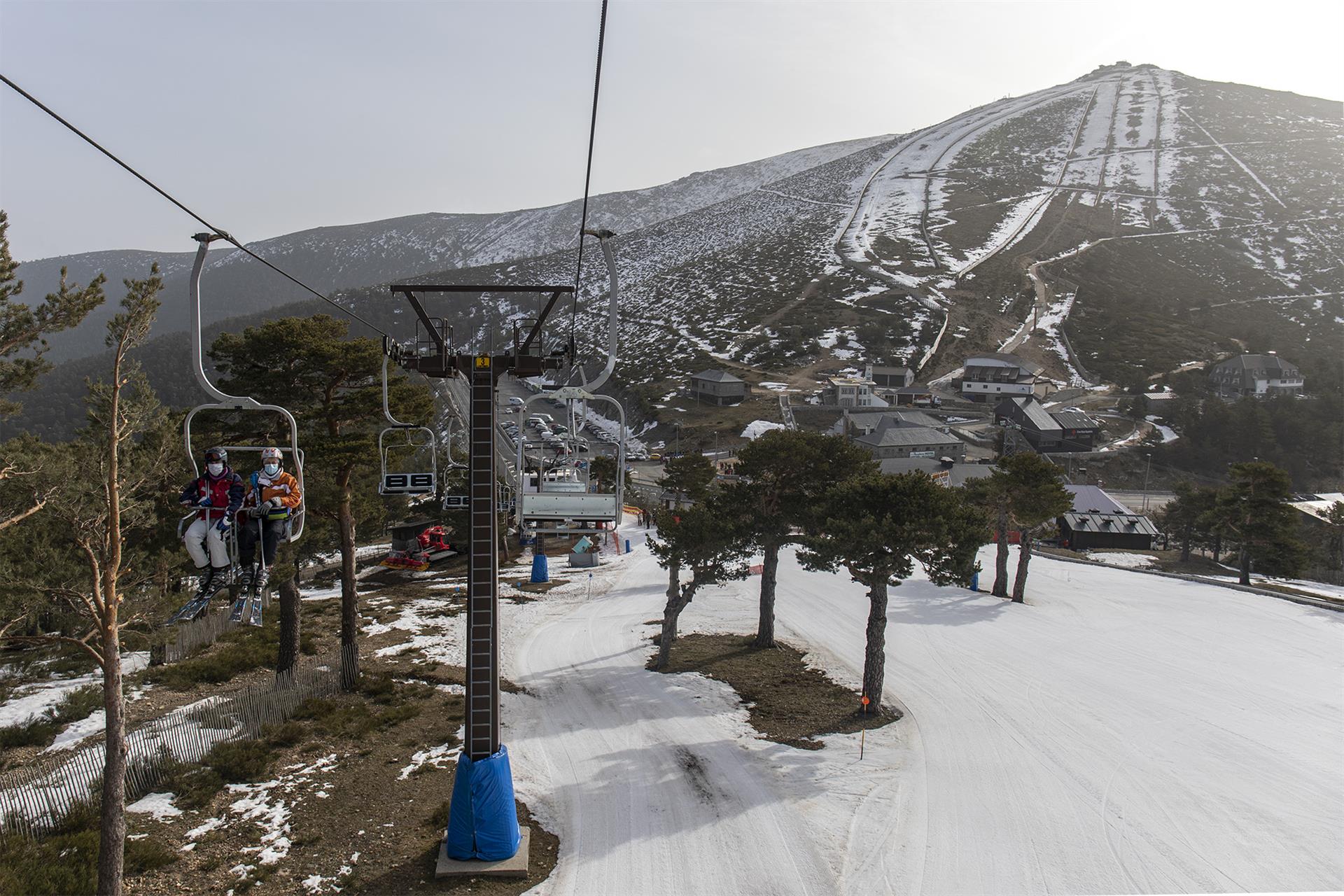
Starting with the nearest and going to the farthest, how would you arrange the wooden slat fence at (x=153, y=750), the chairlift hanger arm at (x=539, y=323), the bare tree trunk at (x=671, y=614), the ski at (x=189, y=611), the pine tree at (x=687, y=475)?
the ski at (x=189, y=611)
the chairlift hanger arm at (x=539, y=323)
the wooden slat fence at (x=153, y=750)
the bare tree trunk at (x=671, y=614)
the pine tree at (x=687, y=475)

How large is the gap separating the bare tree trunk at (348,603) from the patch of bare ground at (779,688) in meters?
10.9

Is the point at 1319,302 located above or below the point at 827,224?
below

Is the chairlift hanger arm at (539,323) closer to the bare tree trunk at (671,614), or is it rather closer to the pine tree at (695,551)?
the pine tree at (695,551)

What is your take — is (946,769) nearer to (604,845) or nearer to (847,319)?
(604,845)

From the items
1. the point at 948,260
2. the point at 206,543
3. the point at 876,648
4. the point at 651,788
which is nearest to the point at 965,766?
the point at 876,648

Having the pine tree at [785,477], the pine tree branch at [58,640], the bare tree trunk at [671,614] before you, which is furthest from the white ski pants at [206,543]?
the pine tree at [785,477]

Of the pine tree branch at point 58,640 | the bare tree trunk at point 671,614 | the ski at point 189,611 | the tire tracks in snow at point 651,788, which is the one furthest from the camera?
the bare tree trunk at point 671,614

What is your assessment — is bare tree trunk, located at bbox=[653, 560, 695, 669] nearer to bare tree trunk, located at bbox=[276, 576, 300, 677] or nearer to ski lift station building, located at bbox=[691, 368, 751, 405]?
bare tree trunk, located at bbox=[276, 576, 300, 677]

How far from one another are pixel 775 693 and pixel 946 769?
668 cm

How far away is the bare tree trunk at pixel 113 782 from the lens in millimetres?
10609

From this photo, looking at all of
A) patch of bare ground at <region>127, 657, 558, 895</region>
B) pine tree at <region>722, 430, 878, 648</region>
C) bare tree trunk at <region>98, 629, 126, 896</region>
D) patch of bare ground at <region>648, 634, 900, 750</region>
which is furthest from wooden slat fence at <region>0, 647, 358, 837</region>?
pine tree at <region>722, 430, 878, 648</region>

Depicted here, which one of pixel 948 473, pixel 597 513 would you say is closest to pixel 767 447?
pixel 597 513

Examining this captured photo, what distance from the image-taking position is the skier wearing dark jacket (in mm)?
9758

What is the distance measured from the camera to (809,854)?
15047mm
